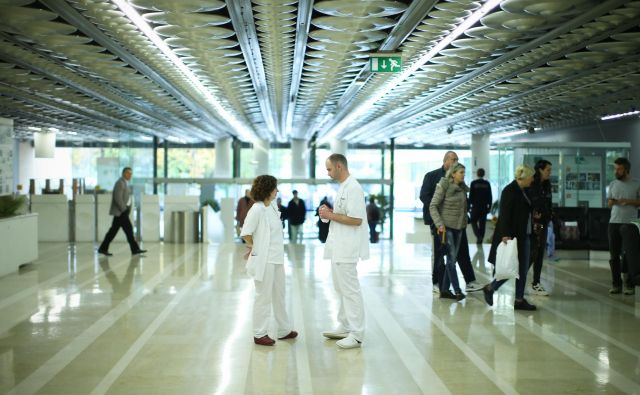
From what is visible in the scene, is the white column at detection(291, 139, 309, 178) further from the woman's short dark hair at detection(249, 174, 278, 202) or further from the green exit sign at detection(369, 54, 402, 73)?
the woman's short dark hair at detection(249, 174, 278, 202)

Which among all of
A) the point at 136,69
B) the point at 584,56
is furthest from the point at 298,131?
the point at 584,56

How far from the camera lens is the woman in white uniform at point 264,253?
7.69 meters

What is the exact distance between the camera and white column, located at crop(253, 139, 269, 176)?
36406 millimetres

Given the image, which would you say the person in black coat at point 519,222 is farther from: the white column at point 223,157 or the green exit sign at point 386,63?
the white column at point 223,157

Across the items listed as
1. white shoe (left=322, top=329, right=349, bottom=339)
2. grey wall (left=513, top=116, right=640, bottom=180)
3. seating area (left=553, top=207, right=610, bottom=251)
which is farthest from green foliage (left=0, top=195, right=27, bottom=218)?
grey wall (left=513, top=116, right=640, bottom=180)

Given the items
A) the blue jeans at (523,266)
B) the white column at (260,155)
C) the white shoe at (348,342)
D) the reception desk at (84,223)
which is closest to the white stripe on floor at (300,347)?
the white shoe at (348,342)

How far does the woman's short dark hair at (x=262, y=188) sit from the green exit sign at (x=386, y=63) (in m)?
3.53

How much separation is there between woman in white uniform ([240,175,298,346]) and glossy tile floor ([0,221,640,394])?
0.96 ft

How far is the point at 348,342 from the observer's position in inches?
297

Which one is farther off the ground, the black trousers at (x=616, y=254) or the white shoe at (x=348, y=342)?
the black trousers at (x=616, y=254)

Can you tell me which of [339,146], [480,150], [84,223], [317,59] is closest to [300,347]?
[317,59]

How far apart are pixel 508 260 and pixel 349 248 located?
2614mm

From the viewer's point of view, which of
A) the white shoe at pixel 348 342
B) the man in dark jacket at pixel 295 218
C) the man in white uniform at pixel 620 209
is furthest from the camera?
the man in dark jacket at pixel 295 218

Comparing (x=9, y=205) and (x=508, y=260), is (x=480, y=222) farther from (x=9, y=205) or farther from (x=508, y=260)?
(x=9, y=205)
